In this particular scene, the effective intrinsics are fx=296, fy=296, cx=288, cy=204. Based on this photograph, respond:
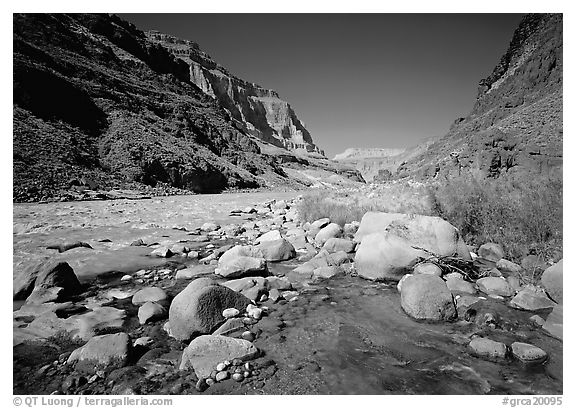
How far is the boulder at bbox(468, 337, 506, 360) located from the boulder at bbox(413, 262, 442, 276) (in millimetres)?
1624

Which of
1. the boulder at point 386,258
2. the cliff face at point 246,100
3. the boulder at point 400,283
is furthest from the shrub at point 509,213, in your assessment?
the cliff face at point 246,100

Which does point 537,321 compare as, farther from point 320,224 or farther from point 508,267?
point 320,224

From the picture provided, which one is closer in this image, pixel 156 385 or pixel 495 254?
pixel 156 385

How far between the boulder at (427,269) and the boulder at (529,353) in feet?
5.60

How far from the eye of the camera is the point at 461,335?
3.21 m

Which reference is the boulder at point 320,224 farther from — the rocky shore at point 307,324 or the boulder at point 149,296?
the boulder at point 149,296

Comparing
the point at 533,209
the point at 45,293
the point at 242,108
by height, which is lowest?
the point at 45,293

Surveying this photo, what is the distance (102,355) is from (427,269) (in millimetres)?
4340

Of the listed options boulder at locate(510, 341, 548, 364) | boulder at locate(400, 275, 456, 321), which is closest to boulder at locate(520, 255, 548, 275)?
boulder at locate(400, 275, 456, 321)

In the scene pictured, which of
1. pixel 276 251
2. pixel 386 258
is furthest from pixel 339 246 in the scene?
pixel 386 258

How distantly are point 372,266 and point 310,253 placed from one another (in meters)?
1.78

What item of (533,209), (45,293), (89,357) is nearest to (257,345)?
(89,357)

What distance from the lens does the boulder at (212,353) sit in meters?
2.57

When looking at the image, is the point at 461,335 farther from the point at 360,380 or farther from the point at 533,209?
the point at 533,209
